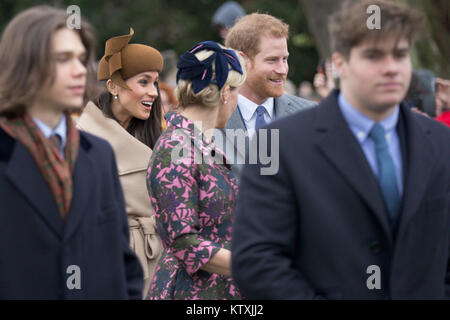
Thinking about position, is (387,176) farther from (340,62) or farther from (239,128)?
(239,128)

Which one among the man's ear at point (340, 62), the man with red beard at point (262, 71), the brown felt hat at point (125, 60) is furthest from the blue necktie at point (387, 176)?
the brown felt hat at point (125, 60)

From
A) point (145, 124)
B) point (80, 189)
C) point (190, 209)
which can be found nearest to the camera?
point (80, 189)

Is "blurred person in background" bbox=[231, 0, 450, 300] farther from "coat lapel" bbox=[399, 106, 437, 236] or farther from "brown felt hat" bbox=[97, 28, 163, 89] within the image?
"brown felt hat" bbox=[97, 28, 163, 89]

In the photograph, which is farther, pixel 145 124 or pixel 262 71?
pixel 145 124

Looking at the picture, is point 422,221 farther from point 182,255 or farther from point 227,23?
point 227,23

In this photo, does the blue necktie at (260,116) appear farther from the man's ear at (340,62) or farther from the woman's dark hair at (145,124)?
the man's ear at (340,62)

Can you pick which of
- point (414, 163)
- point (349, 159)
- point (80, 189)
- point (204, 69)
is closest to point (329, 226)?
point (349, 159)

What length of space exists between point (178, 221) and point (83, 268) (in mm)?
856

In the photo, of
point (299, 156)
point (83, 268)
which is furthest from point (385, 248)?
point (83, 268)

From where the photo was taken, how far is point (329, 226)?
2904mm

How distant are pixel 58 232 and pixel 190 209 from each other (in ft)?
3.27

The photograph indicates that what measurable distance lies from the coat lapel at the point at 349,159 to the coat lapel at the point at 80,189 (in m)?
0.88

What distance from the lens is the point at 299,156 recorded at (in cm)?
296

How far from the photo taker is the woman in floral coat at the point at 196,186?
3857 mm
